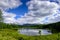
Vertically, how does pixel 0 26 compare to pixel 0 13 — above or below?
below

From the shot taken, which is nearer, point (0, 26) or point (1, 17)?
point (1, 17)

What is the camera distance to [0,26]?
10269cm

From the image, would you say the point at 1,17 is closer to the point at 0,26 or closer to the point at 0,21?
the point at 0,21

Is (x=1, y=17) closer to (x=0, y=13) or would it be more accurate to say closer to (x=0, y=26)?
(x=0, y=13)

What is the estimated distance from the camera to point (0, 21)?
317 feet

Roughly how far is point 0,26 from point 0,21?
7532mm

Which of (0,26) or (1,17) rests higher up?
(1,17)

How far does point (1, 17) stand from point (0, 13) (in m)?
3.12

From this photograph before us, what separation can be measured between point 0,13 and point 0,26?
12565mm

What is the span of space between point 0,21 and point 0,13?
20.2ft

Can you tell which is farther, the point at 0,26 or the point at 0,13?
the point at 0,26

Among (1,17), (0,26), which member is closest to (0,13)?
(1,17)

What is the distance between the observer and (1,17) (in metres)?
95.6

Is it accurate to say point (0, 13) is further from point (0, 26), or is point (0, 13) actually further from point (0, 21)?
point (0, 26)
